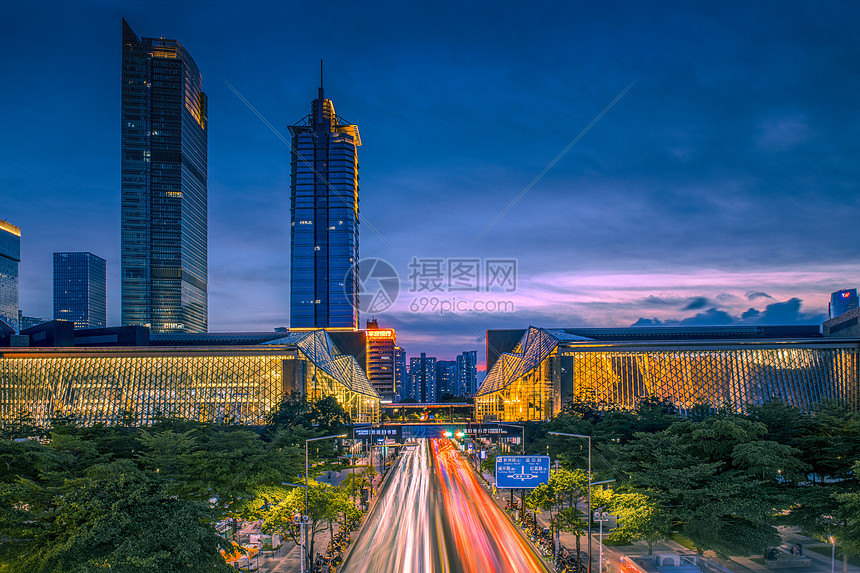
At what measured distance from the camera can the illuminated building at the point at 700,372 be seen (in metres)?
104

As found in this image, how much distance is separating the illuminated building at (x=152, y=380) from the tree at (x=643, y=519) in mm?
78486

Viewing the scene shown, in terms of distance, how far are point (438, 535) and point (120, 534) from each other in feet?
91.5

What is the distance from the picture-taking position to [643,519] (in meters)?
33.3

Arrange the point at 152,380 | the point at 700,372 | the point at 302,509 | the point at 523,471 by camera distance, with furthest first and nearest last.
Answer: the point at 700,372 → the point at 152,380 → the point at 523,471 → the point at 302,509

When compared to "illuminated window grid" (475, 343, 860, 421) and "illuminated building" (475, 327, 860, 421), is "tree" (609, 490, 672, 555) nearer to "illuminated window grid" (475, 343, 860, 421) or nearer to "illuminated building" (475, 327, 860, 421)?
"illuminated window grid" (475, 343, 860, 421)

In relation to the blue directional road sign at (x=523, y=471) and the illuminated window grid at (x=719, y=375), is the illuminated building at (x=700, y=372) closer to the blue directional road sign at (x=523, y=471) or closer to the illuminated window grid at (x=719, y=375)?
the illuminated window grid at (x=719, y=375)

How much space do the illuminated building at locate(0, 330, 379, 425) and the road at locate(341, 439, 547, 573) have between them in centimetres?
4144

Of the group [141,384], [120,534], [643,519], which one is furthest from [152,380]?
[643,519]

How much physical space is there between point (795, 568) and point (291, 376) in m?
84.8

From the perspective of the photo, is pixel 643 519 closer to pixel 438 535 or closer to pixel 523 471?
pixel 523 471

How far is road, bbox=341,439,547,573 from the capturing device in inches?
1407

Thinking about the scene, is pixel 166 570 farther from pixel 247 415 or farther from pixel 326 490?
pixel 247 415

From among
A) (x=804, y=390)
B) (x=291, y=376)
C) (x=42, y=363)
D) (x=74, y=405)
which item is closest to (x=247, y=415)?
(x=291, y=376)

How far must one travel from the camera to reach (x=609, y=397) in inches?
4232
